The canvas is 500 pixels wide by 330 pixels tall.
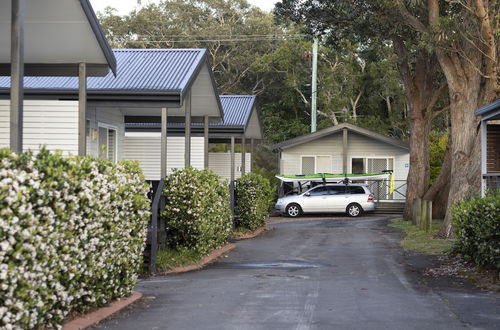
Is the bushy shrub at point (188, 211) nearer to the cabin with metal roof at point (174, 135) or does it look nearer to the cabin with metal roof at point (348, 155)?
the cabin with metal roof at point (174, 135)

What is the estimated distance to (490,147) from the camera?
17.6m

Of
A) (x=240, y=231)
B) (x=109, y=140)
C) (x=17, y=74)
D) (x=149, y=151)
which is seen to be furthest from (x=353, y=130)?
(x=17, y=74)

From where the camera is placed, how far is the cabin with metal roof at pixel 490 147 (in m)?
15.0

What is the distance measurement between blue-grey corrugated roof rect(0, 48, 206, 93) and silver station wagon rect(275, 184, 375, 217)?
17.9 meters

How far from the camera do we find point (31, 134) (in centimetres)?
1445

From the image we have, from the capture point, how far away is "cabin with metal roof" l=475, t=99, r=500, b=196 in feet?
49.3

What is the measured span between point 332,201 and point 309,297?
80.7ft

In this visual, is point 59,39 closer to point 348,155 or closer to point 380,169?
point 348,155

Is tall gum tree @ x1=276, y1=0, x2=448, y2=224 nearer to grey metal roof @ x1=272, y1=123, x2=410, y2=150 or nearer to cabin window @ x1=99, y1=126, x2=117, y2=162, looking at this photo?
grey metal roof @ x1=272, y1=123, x2=410, y2=150

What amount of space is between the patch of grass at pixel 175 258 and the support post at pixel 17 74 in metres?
5.54

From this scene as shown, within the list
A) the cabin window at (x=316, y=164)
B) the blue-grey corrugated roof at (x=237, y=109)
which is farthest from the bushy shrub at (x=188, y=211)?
the cabin window at (x=316, y=164)

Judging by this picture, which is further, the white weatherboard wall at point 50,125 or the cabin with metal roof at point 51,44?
the white weatherboard wall at point 50,125

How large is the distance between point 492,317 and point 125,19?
47334 mm

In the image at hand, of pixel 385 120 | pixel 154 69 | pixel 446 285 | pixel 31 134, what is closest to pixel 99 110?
pixel 154 69
